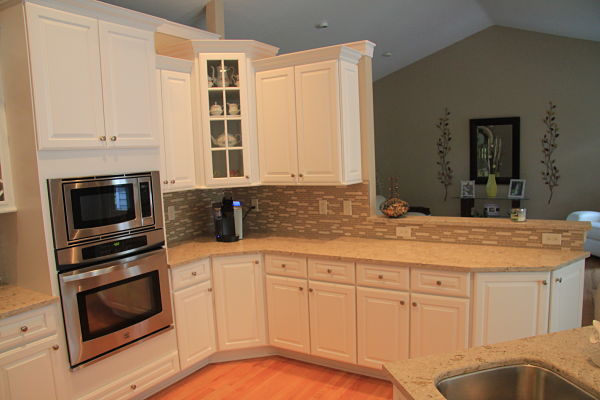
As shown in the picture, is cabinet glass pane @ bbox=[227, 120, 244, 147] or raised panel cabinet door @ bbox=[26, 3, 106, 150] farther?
cabinet glass pane @ bbox=[227, 120, 244, 147]

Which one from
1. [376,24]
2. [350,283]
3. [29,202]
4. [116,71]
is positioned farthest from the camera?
[376,24]

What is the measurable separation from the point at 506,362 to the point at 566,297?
155 centimetres

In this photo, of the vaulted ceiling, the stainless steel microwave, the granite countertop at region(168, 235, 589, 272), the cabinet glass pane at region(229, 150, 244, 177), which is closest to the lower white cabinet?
the stainless steel microwave

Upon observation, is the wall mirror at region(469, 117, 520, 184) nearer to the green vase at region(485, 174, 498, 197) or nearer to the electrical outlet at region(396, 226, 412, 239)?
the green vase at region(485, 174, 498, 197)

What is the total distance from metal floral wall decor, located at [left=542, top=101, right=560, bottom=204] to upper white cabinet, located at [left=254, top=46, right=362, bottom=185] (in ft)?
14.8

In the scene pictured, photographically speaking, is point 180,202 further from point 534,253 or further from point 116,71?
point 534,253

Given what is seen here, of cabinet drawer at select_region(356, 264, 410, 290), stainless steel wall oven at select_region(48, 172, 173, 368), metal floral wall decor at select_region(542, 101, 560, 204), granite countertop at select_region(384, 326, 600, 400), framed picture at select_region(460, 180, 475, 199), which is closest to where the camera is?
granite countertop at select_region(384, 326, 600, 400)

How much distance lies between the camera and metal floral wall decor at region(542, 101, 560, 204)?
21.7 ft

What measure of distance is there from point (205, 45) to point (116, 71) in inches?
35.4

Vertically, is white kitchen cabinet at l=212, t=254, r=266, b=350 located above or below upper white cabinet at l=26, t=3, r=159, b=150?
below

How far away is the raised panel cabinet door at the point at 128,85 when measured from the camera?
2.60 m

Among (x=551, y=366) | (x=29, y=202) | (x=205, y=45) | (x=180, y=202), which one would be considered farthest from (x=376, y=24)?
(x=551, y=366)

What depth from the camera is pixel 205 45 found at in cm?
336

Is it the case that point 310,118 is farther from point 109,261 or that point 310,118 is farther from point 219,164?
point 109,261
